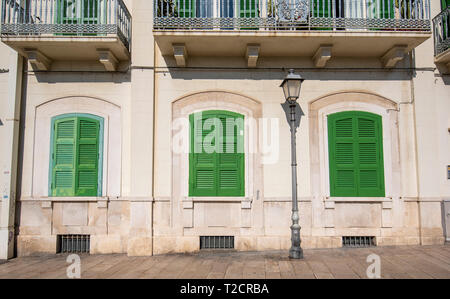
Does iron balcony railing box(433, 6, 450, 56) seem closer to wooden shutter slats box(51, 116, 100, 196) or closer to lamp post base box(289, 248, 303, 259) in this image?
lamp post base box(289, 248, 303, 259)

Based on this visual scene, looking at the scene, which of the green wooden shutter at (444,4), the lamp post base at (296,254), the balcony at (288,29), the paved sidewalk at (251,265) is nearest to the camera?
the paved sidewalk at (251,265)

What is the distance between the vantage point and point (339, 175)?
29.5ft

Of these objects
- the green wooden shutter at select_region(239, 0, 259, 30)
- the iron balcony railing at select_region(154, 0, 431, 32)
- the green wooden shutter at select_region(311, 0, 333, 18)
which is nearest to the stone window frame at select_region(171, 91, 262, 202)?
the iron balcony railing at select_region(154, 0, 431, 32)

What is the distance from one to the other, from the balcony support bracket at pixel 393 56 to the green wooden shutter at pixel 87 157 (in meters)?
7.67

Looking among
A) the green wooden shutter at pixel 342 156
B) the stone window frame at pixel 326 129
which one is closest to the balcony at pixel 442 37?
the stone window frame at pixel 326 129

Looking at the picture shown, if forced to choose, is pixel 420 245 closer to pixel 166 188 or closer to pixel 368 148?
pixel 368 148

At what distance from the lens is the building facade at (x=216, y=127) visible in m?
8.66

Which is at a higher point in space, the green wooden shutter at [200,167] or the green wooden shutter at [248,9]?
the green wooden shutter at [248,9]

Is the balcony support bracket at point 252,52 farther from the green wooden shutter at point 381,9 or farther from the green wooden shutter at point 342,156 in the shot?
the green wooden shutter at point 381,9

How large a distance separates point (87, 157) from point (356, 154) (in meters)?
6.95

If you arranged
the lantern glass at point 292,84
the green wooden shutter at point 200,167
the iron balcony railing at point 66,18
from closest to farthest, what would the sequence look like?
the lantern glass at point 292,84 < the iron balcony railing at point 66,18 < the green wooden shutter at point 200,167

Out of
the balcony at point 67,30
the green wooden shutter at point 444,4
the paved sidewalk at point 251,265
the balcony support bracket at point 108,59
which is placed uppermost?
the green wooden shutter at point 444,4
